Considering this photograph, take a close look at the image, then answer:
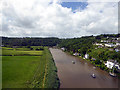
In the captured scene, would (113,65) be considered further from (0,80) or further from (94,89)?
(0,80)

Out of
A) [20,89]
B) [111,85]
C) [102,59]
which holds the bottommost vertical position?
[111,85]

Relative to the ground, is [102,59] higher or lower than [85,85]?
higher

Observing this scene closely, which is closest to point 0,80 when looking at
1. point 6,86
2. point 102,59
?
point 6,86

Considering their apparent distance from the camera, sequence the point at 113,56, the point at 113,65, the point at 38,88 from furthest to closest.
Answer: the point at 113,56
the point at 113,65
the point at 38,88

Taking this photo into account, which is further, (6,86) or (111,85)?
(111,85)

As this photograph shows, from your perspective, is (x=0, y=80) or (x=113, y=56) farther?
(x=113, y=56)

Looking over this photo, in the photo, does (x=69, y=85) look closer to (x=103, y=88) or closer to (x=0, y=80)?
(x=103, y=88)

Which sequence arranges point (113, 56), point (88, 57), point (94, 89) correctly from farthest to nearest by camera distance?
1. point (88, 57)
2. point (113, 56)
3. point (94, 89)

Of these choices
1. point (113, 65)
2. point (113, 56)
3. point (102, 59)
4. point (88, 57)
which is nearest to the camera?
point (113, 65)

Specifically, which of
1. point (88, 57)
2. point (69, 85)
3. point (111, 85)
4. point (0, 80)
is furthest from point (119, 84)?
point (0, 80)
